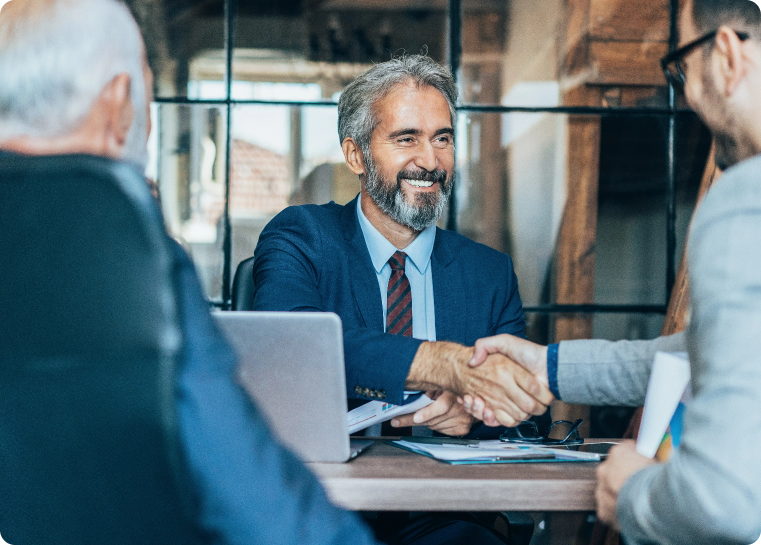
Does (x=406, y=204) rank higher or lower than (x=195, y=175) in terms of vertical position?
lower

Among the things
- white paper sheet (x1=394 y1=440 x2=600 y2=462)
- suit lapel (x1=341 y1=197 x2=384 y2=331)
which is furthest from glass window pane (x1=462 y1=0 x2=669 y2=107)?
white paper sheet (x1=394 y1=440 x2=600 y2=462)

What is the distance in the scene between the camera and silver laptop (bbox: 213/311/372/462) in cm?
114

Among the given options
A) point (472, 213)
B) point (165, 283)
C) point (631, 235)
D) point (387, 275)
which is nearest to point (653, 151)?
point (631, 235)

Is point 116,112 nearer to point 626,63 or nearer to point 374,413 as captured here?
point 374,413

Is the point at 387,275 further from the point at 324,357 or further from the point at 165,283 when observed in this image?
the point at 165,283

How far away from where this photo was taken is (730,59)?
107cm

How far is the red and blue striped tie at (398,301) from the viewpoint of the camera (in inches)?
79.6

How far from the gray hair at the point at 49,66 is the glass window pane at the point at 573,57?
8.77 feet

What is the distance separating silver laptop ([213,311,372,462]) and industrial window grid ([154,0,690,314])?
2.16 meters

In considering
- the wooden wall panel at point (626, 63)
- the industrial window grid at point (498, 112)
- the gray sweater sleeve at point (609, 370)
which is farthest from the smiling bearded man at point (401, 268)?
the wooden wall panel at point (626, 63)

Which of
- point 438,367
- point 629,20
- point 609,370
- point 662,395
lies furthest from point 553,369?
point 629,20

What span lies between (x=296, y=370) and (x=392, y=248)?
1040 mm

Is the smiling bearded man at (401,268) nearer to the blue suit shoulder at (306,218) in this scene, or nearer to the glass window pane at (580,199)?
the blue suit shoulder at (306,218)

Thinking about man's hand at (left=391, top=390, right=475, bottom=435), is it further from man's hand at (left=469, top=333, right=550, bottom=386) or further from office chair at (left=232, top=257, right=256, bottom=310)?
office chair at (left=232, top=257, right=256, bottom=310)
